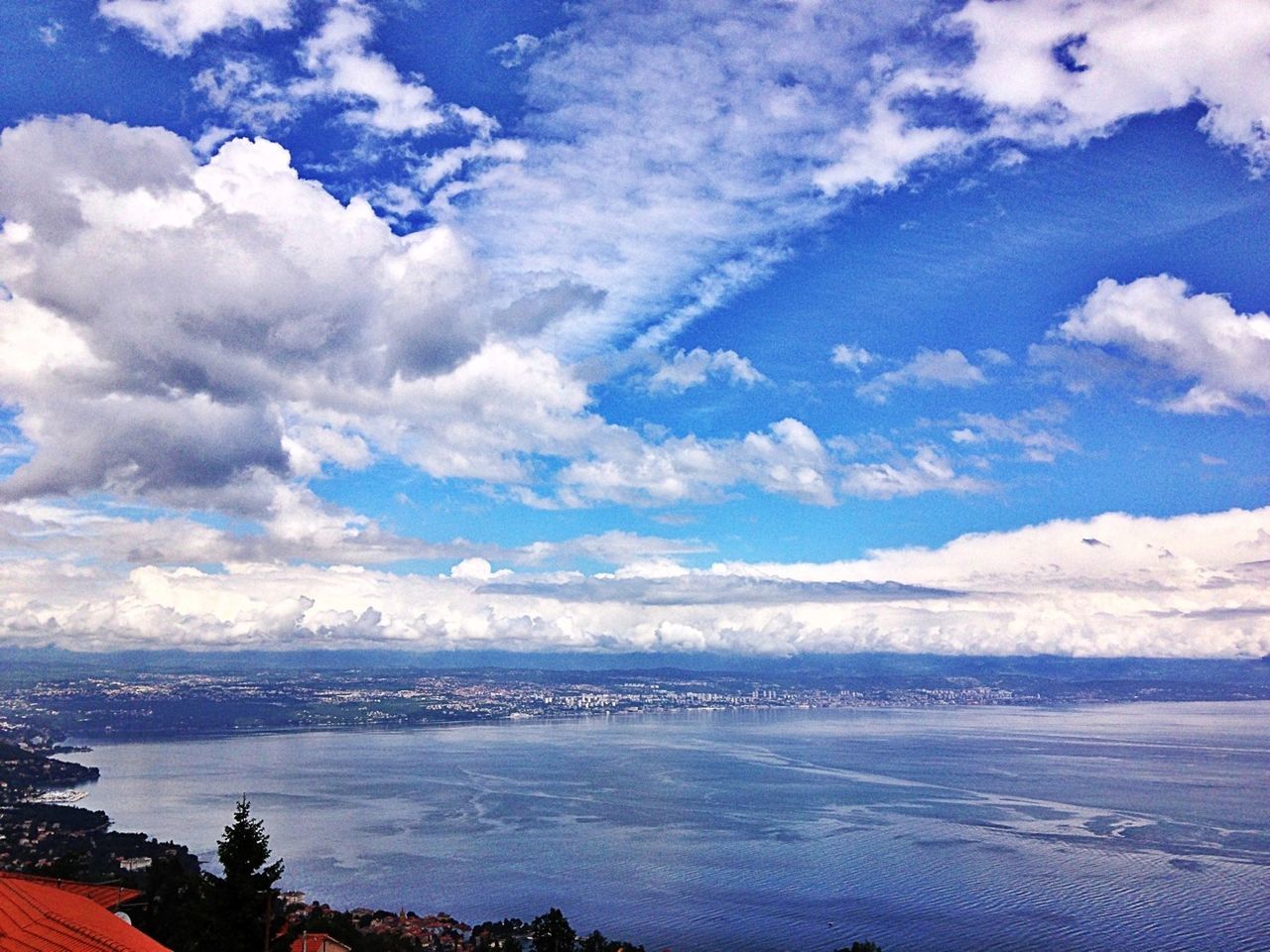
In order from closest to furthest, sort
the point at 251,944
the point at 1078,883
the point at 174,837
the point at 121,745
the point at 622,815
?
the point at 251,944 < the point at 1078,883 < the point at 174,837 < the point at 622,815 < the point at 121,745

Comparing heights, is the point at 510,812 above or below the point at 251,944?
below

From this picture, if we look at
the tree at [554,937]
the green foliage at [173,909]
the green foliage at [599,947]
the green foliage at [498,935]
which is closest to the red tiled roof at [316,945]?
the green foliage at [173,909]

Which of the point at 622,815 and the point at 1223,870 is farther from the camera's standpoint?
the point at 622,815

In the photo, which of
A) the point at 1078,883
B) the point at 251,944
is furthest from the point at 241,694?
the point at 251,944

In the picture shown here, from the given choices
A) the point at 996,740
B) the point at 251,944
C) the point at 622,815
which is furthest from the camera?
the point at 996,740

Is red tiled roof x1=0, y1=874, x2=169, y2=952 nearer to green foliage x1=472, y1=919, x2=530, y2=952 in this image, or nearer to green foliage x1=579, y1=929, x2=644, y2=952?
green foliage x1=472, y1=919, x2=530, y2=952

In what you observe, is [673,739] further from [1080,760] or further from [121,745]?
[121,745]
